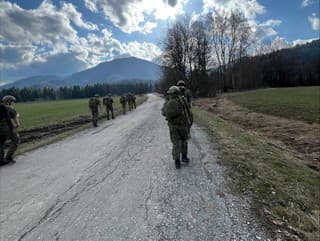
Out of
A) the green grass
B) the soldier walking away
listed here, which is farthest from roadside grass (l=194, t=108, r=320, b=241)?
the green grass

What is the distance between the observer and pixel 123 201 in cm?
420

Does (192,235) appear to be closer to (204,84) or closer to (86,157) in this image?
(86,157)

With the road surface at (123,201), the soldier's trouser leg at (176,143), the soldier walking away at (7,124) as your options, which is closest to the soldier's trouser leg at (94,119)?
the soldier walking away at (7,124)

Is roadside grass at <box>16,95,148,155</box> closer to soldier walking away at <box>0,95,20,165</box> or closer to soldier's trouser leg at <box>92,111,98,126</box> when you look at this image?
soldier's trouser leg at <box>92,111,98,126</box>

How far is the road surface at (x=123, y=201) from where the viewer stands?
3.27 meters

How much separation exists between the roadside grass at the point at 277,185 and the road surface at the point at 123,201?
15.2 inches

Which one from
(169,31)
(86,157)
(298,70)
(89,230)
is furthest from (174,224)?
(298,70)

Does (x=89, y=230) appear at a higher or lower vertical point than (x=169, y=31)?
lower

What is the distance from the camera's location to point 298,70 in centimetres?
8038

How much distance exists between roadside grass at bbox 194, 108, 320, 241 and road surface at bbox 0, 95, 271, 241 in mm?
386

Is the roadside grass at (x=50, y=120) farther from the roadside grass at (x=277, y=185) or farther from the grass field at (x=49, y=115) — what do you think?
the roadside grass at (x=277, y=185)

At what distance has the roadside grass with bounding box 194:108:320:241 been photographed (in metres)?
3.50

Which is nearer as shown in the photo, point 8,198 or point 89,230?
point 89,230

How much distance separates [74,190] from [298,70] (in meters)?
92.5
